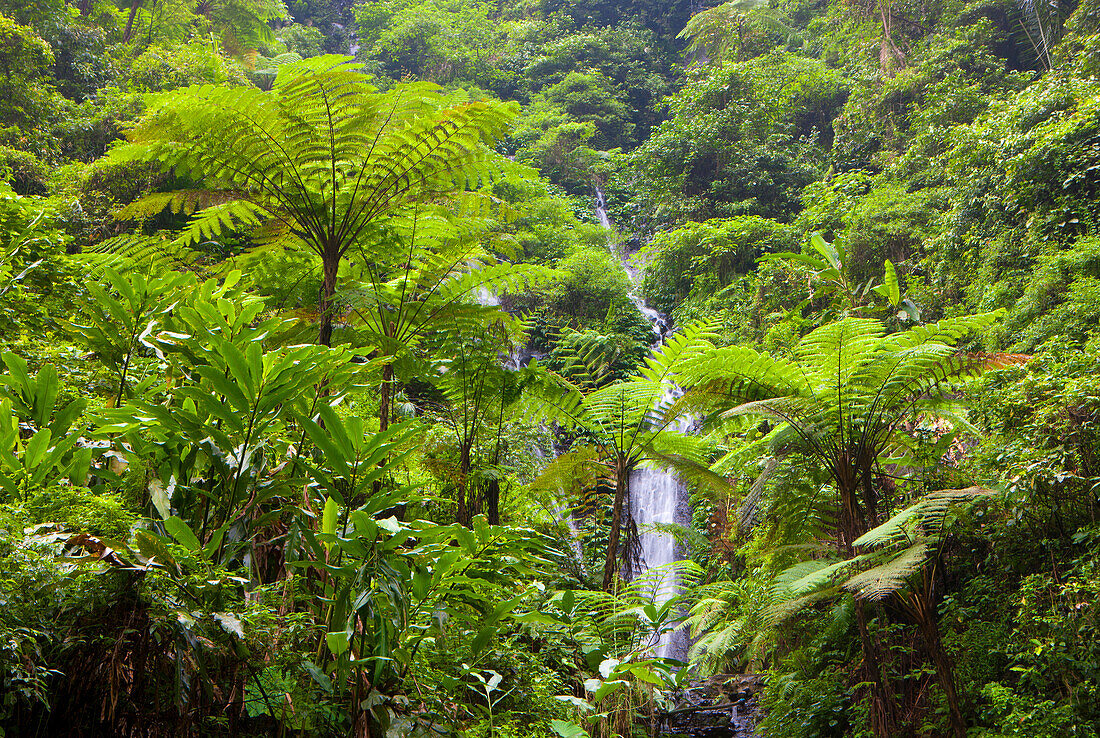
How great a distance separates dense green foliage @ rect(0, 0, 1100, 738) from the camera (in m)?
1.45

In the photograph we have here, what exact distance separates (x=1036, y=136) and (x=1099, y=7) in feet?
14.1

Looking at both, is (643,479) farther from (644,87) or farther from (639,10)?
(639,10)

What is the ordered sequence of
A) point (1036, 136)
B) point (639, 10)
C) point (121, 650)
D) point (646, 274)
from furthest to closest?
1. point (639, 10)
2. point (646, 274)
3. point (1036, 136)
4. point (121, 650)

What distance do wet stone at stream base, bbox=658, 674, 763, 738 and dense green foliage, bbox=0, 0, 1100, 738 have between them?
1.14 ft

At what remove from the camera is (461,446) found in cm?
407

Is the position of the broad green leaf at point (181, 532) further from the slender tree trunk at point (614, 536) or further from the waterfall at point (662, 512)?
the waterfall at point (662, 512)

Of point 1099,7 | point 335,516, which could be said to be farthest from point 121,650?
point 1099,7

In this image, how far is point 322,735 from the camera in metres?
1.55

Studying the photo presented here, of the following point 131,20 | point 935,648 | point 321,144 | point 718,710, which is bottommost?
point 718,710

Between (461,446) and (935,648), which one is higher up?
(461,446)

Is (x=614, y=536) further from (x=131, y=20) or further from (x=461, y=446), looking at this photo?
(x=131, y=20)

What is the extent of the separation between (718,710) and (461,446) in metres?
3.49

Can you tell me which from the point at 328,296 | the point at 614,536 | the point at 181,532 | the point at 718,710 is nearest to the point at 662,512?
the point at 718,710

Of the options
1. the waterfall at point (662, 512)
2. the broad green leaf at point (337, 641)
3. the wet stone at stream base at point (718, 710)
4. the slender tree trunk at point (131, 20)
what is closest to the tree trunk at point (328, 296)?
the broad green leaf at point (337, 641)
